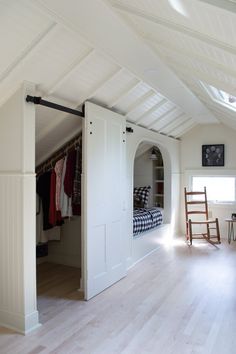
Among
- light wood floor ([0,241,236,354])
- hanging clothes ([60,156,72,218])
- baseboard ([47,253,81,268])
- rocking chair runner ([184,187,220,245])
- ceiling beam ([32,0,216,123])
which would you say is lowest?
light wood floor ([0,241,236,354])

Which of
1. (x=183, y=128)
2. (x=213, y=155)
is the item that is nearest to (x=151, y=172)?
(x=183, y=128)

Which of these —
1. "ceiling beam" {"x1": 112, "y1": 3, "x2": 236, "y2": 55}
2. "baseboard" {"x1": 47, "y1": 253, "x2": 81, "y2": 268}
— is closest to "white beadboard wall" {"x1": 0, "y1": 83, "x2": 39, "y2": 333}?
"ceiling beam" {"x1": 112, "y1": 3, "x2": 236, "y2": 55}

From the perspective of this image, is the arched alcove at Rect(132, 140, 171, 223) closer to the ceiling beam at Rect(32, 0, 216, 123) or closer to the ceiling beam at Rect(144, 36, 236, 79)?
the ceiling beam at Rect(32, 0, 216, 123)

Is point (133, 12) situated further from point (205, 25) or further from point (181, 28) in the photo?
point (205, 25)

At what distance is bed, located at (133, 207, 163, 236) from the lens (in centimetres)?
509

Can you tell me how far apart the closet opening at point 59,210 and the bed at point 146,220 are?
953 millimetres

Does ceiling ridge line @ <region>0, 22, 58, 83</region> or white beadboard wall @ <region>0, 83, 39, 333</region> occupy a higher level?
ceiling ridge line @ <region>0, 22, 58, 83</region>

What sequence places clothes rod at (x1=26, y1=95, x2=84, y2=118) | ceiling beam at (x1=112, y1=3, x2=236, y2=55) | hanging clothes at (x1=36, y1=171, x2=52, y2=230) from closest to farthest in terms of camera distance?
ceiling beam at (x1=112, y1=3, x2=236, y2=55) < clothes rod at (x1=26, y1=95, x2=84, y2=118) < hanging clothes at (x1=36, y1=171, x2=52, y2=230)

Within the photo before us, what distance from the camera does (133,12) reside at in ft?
6.20

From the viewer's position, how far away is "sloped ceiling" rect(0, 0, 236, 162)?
165cm

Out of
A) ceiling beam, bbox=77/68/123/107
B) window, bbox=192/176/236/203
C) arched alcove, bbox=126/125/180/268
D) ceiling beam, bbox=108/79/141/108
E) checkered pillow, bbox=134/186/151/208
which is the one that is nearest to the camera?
ceiling beam, bbox=77/68/123/107

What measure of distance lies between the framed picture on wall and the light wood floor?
8.78ft

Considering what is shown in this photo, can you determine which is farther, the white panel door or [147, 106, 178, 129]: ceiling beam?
[147, 106, 178, 129]: ceiling beam

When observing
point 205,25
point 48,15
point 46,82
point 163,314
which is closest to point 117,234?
point 163,314
